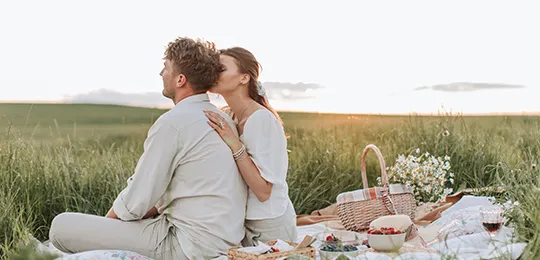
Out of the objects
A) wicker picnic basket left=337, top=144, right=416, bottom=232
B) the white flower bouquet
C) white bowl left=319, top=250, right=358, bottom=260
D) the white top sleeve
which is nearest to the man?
the white top sleeve

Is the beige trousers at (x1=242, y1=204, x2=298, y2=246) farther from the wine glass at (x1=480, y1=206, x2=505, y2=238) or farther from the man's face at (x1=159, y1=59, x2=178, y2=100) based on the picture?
the wine glass at (x1=480, y1=206, x2=505, y2=238)

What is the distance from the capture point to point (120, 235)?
12.4 ft

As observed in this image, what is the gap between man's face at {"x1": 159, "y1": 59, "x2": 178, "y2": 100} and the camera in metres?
3.80

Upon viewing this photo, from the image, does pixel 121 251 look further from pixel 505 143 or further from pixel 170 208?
pixel 505 143

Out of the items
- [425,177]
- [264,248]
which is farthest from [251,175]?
[425,177]

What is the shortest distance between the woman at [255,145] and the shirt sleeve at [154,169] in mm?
272

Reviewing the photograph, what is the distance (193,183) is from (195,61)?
2.29 ft

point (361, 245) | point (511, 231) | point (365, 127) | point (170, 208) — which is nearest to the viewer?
point (511, 231)

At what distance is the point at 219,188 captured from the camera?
371 cm

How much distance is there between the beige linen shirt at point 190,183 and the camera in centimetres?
358

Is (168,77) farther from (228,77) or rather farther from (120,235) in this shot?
(120,235)

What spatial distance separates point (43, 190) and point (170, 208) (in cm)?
244

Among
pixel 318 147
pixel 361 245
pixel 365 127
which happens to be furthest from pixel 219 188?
pixel 365 127

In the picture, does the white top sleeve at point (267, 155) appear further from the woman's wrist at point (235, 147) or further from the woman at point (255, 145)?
the woman's wrist at point (235, 147)
